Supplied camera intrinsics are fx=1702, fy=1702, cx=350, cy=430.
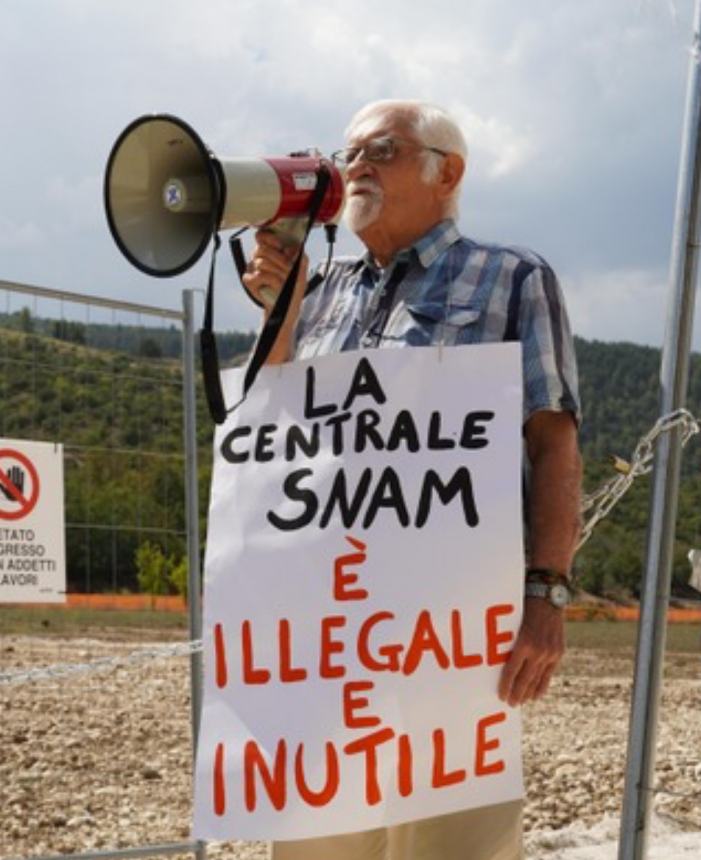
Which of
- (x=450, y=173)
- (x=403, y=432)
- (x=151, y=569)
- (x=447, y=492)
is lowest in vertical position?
(x=151, y=569)

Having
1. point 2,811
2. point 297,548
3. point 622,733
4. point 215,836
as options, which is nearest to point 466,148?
point 297,548

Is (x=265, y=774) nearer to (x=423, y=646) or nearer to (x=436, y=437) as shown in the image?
(x=423, y=646)

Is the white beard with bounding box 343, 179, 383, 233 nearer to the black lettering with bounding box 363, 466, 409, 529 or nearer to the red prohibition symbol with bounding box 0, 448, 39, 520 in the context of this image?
the black lettering with bounding box 363, 466, 409, 529

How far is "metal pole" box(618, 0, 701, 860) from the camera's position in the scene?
3.64 metres

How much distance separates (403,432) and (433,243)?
0.39m

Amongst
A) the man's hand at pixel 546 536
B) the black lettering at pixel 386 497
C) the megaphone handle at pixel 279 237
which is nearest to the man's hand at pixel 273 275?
the megaphone handle at pixel 279 237

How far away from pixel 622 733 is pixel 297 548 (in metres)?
9.25

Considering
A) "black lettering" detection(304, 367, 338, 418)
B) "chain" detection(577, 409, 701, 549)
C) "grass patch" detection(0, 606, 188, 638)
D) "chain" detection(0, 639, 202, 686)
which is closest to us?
"black lettering" detection(304, 367, 338, 418)

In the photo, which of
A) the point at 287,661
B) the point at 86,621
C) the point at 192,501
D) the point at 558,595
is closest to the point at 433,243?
the point at 558,595

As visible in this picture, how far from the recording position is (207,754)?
3211 mm

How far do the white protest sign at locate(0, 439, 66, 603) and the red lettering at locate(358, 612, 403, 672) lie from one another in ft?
8.23

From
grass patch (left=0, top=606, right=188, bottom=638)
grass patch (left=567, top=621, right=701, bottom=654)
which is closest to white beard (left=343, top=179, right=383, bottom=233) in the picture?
grass patch (left=0, top=606, right=188, bottom=638)

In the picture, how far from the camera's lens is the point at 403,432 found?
3164mm

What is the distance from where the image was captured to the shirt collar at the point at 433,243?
10.7 feet
